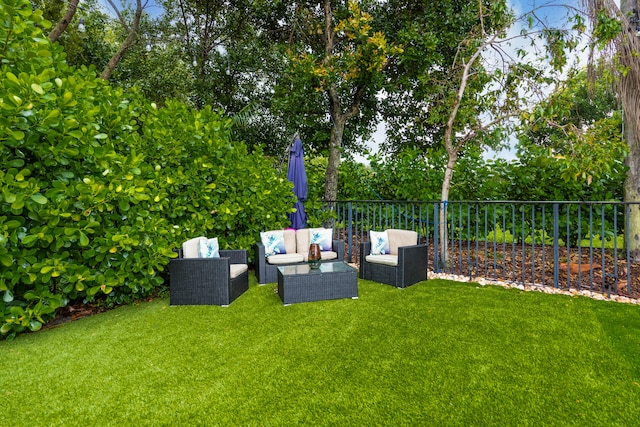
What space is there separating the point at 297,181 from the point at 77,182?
3.75 meters

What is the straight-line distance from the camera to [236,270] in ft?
14.7

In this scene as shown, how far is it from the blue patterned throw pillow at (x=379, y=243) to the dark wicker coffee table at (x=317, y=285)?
110 cm

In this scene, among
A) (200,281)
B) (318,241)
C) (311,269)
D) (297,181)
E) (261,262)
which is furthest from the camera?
(297,181)

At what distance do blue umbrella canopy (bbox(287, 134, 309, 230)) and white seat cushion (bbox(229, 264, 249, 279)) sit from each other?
1830 mm

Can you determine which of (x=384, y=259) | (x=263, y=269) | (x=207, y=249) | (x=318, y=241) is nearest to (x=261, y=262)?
(x=263, y=269)

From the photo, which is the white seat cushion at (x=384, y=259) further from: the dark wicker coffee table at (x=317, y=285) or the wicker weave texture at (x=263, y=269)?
the wicker weave texture at (x=263, y=269)

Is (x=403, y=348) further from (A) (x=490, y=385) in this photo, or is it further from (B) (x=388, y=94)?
(B) (x=388, y=94)

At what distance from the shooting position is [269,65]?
28.0 ft

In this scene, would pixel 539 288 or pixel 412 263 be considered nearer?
pixel 539 288

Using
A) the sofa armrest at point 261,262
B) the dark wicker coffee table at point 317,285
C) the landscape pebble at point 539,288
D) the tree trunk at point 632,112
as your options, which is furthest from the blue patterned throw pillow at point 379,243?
the tree trunk at point 632,112

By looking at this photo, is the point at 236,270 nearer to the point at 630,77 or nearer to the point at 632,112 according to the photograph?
the point at 632,112

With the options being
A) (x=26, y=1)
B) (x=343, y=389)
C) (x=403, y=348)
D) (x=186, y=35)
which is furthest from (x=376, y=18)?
(x=343, y=389)

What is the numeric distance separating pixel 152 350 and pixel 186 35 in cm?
955

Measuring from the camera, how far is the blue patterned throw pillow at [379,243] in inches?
211
